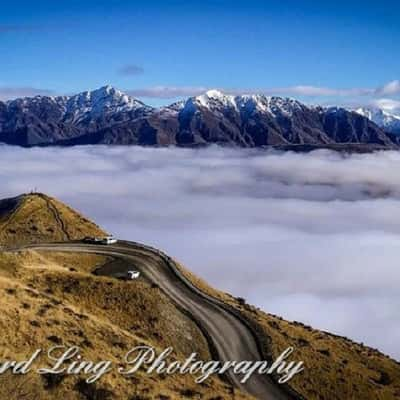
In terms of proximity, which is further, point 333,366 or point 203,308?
point 203,308

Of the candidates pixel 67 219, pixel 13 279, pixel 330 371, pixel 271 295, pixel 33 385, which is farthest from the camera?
pixel 271 295

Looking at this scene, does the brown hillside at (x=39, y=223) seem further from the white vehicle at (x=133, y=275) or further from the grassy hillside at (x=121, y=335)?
the white vehicle at (x=133, y=275)

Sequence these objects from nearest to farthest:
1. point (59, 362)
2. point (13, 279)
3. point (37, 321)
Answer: point (59, 362)
point (37, 321)
point (13, 279)

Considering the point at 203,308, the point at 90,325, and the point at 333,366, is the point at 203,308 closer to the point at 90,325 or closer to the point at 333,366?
the point at 333,366

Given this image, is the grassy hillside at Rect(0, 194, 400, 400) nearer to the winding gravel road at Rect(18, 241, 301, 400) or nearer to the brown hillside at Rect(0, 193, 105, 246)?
the winding gravel road at Rect(18, 241, 301, 400)

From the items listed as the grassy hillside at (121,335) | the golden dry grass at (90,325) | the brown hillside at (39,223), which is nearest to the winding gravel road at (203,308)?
the grassy hillside at (121,335)

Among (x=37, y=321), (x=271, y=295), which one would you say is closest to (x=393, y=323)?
(x=271, y=295)

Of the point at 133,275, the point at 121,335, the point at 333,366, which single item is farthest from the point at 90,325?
the point at 333,366

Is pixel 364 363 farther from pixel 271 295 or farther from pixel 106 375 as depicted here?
pixel 271 295

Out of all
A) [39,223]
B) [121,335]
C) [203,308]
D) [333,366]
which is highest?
[121,335]

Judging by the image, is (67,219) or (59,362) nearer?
(59,362)
